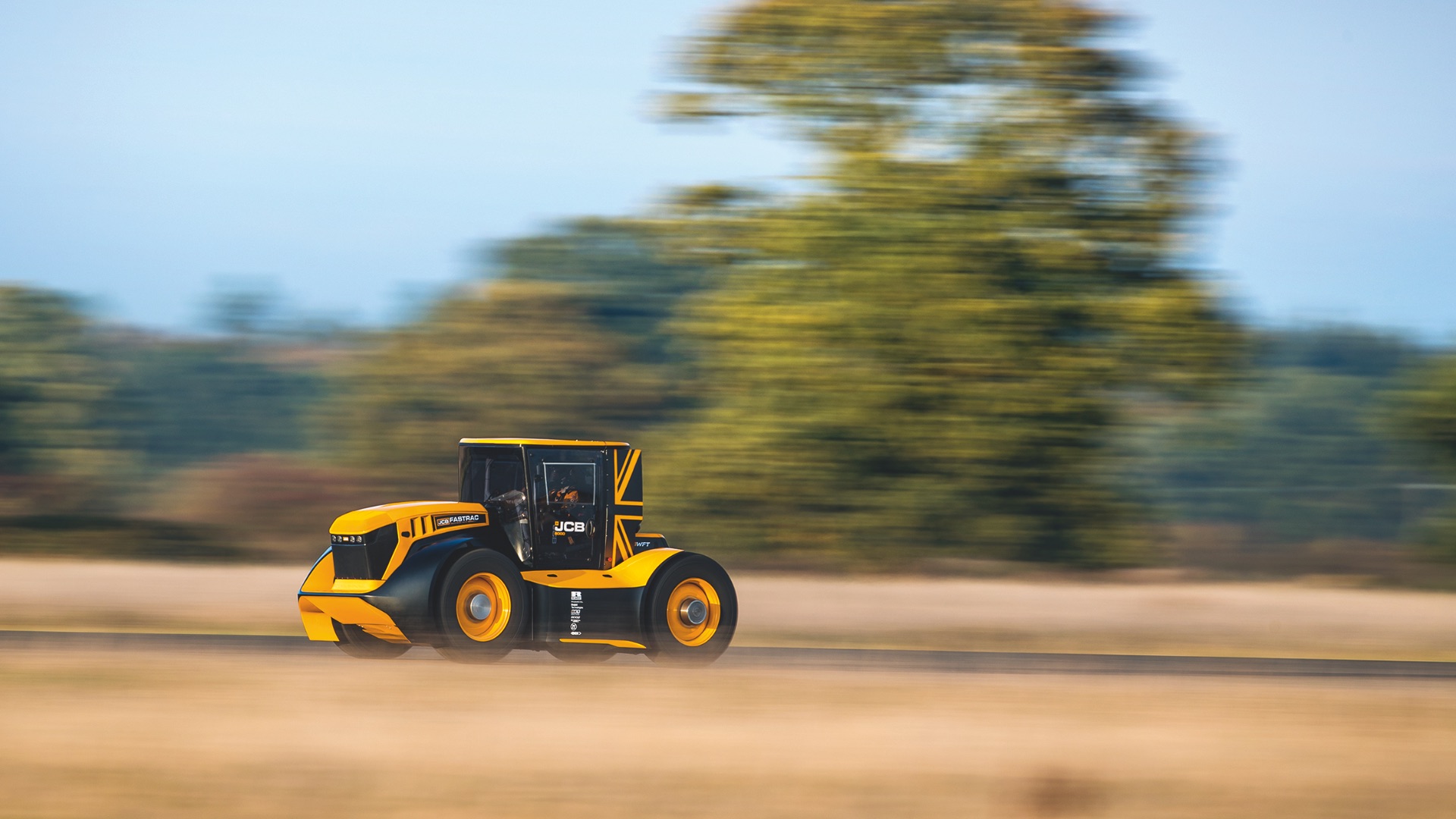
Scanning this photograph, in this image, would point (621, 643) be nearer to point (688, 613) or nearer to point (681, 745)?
point (688, 613)

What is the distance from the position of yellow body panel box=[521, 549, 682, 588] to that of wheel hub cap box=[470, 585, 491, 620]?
43cm

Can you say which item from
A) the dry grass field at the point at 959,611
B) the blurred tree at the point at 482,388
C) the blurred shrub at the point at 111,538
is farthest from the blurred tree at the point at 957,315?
the blurred shrub at the point at 111,538

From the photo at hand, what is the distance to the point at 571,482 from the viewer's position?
464 inches

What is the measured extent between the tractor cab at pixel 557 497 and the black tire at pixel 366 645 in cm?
113

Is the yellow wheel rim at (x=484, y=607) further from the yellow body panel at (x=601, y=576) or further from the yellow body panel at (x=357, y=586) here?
the yellow body panel at (x=357, y=586)

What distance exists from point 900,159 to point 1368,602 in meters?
7.37

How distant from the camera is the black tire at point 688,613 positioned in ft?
38.0

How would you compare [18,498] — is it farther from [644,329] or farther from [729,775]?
[729,775]

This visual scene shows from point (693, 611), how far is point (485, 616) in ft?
5.09

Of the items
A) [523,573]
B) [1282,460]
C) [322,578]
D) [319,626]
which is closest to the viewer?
[322,578]

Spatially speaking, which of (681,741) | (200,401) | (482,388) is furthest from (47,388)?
(681,741)

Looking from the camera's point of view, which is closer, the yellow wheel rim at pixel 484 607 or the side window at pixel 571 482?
the yellow wheel rim at pixel 484 607

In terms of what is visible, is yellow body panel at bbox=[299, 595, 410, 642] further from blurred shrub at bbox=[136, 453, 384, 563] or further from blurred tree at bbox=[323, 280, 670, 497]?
blurred tree at bbox=[323, 280, 670, 497]

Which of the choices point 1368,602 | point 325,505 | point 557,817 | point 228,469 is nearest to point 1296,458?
point 1368,602
